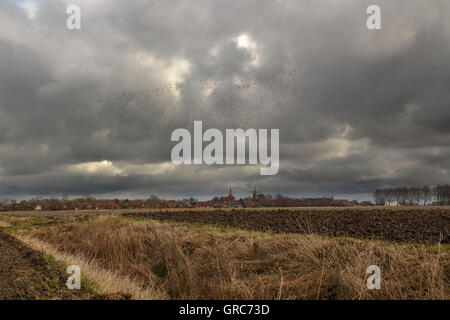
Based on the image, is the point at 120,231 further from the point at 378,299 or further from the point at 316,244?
the point at 378,299

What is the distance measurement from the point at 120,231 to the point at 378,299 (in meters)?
16.0

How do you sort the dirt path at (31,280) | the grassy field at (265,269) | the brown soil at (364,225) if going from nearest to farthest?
1. the dirt path at (31,280)
2. the grassy field at (265,269)
3. the brown soil at (364,225)

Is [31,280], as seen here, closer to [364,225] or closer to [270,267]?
[270,267]

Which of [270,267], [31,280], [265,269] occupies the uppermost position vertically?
[31,280]

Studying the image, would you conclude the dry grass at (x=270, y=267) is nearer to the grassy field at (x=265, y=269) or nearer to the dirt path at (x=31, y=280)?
the grassy field at (x=265, y=269)

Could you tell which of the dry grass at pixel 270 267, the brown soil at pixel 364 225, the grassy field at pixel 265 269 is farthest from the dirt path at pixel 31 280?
the brown soil at pixel 364 225

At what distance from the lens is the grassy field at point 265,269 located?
11.0m

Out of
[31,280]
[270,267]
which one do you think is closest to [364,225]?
[270,267]

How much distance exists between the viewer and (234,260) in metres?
14.1

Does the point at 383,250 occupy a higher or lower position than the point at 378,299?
higher

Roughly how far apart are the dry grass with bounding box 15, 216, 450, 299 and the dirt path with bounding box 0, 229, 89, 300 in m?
1.69

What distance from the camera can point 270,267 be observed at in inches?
528

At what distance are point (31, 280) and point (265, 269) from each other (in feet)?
26.1
